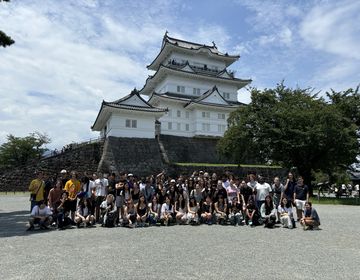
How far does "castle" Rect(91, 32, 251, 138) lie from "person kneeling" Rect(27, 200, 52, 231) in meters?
18.0

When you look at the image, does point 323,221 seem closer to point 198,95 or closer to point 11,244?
point 11,244

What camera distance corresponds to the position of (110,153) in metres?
27.1

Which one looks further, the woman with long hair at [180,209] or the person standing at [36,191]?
the woman with long hair at [180,209]

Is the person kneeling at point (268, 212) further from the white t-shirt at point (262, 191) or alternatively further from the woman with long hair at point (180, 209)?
the woman with long hair at point (180, 209)

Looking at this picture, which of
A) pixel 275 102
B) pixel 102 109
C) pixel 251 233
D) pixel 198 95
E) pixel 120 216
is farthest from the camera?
pixel 198 95

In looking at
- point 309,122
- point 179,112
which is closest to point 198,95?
point 179,112

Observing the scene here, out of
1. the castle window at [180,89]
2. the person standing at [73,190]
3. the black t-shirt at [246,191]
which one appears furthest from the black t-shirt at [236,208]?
the castle window at [180,89]

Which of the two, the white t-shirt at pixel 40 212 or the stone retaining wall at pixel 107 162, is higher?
the stone retaining wall at pixel 107 162

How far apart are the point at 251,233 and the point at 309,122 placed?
1637cm

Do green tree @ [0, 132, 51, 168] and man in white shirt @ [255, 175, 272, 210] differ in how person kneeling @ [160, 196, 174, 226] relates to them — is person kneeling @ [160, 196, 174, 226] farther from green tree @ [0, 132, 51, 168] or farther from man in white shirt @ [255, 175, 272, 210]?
green tree @ [0, 132, 51, 168]

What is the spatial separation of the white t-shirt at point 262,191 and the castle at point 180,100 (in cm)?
1904

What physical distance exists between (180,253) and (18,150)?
4227 centimetres

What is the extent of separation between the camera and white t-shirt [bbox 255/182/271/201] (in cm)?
1051

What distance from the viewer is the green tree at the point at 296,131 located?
72.9 ft
